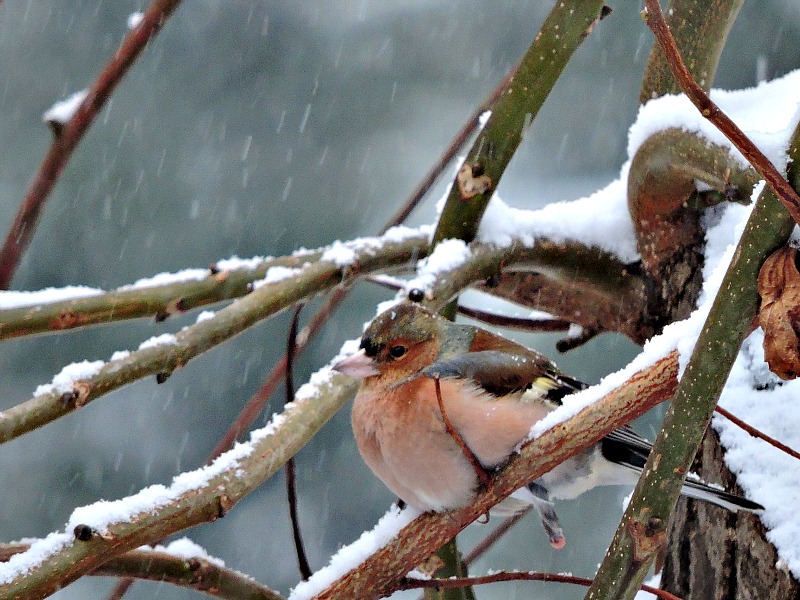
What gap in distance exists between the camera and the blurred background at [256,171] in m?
2.81

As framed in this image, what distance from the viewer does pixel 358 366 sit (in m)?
1.24

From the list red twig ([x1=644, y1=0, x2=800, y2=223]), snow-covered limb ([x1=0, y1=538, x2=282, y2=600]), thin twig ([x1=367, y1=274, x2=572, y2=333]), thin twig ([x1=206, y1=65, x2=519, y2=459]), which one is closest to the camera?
red twig ([x1=644, y1=0, x2=800, y2=223])

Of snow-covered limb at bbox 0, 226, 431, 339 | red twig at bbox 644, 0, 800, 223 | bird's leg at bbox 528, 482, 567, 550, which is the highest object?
snow-covered limb at bbox 0, 226, 431, 339

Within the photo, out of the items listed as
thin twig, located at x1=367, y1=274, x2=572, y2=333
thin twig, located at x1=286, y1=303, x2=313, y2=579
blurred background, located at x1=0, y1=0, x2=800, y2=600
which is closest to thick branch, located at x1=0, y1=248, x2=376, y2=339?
thin twig, located at x1=286, y1=303, x2=313, y2=579

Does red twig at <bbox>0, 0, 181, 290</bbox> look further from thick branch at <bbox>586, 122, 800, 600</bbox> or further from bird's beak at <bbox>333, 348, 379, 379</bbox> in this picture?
thick branch at <bbox>586, 122, 800, 600</bbox>

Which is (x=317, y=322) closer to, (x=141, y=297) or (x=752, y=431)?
(x=141, y=297)

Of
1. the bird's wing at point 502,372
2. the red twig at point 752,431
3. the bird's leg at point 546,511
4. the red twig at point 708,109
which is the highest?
the red twig at point 708,109

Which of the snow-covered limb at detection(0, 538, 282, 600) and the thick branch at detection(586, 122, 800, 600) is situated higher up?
the thick branch at detection(586, 122, 800, 600)

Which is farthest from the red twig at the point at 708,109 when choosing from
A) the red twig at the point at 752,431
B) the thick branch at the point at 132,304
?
the thick branch at the point at 132,304

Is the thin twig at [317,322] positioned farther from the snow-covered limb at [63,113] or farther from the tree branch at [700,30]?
the snow-covered limb at [63,113]

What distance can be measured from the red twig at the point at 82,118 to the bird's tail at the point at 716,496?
800 millimetres

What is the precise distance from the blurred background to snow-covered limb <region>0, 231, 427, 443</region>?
1.53 m

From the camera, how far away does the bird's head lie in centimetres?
127

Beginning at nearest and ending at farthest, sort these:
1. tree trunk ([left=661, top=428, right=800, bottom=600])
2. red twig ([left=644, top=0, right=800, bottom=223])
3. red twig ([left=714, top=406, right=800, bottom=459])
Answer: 1. red twig ([left=644, top=0, right=800, bottom=223])
2. red twig ([left=714, top=406, right=800, bottom=459])
3. tree trunk ([left=661, top=428, right=800, bottom=600])
